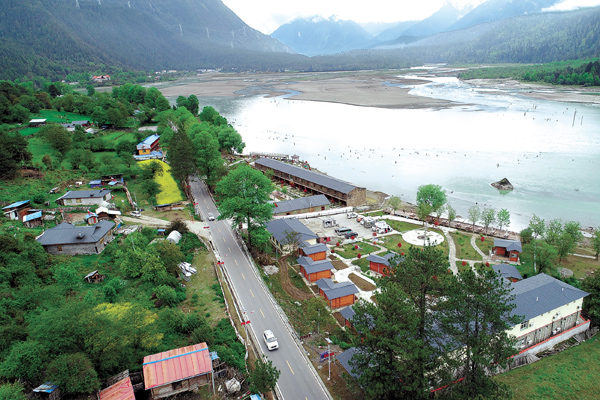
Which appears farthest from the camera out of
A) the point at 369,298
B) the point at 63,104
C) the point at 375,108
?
the point at 375,108

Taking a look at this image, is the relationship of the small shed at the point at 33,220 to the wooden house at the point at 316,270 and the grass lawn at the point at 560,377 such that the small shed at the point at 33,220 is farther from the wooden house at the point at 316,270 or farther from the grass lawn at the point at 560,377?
the grass lawn at the point at 560,377

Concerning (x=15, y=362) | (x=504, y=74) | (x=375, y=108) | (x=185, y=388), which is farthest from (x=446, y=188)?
(x=504, y=74)

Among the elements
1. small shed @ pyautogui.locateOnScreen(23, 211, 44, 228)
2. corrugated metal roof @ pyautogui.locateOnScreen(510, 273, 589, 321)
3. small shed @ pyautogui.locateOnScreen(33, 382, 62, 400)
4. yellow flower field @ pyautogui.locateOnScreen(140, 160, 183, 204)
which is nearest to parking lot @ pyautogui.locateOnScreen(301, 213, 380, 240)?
corrugated metal roof @ pyautogui.locateOnScreen(510, 273, 589, 321)

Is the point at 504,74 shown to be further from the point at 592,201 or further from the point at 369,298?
the point at 369,298

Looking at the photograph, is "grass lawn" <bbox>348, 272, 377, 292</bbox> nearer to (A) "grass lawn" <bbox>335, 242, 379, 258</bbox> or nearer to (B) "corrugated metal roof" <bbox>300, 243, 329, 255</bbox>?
(B) "corrugated metal roof" <bbox>300, 243, 329, 255</bbox>

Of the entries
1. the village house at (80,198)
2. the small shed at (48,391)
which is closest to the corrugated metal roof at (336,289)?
the small shed at (48,391)

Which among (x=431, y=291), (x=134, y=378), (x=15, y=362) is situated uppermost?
(x=431, y=291)
